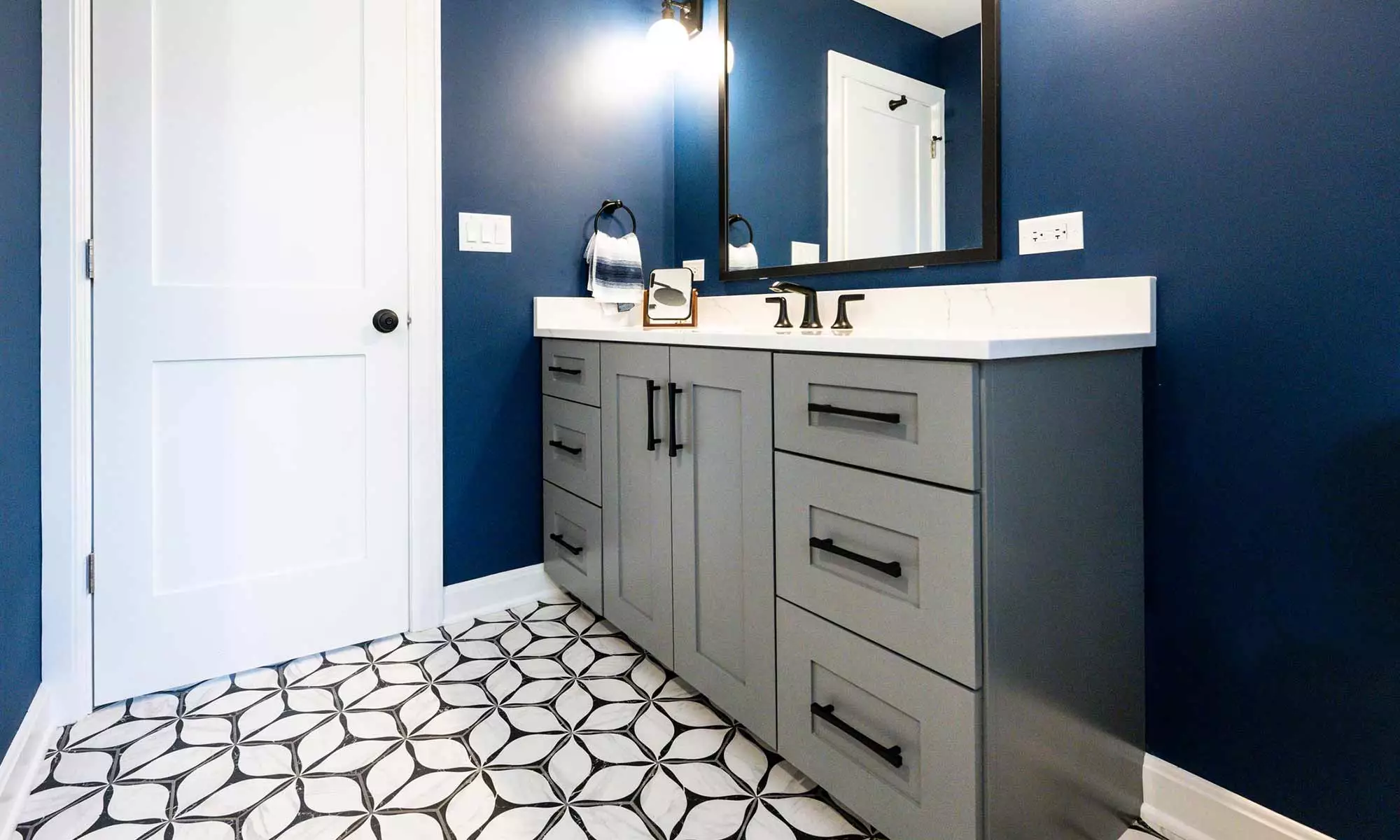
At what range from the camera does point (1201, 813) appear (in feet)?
4.22

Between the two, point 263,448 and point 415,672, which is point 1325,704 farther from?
point 263,448

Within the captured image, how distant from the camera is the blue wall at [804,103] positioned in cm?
158

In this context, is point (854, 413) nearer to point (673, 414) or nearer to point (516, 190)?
point (673, 414)

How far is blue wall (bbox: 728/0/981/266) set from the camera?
158cm

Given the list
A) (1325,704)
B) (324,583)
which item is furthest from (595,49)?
(1325,704)

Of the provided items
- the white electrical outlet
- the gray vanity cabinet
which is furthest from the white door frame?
the white electrical outlet

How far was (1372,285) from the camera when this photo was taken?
107 centimetres

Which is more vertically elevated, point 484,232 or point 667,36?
point 667,36

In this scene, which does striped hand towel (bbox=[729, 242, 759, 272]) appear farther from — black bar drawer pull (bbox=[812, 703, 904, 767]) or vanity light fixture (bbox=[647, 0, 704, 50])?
black bar drawer pull (bbox=[812, 703, 904, 767])

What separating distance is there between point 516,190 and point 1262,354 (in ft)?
6.36

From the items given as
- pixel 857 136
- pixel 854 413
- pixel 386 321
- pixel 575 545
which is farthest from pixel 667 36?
pixel 854 413

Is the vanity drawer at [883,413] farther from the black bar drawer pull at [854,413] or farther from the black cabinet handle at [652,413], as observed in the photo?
the black cabinet handle at [652,413]

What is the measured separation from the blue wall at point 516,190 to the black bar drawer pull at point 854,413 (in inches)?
51.1

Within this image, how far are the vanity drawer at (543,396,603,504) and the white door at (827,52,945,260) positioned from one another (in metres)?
0.83
